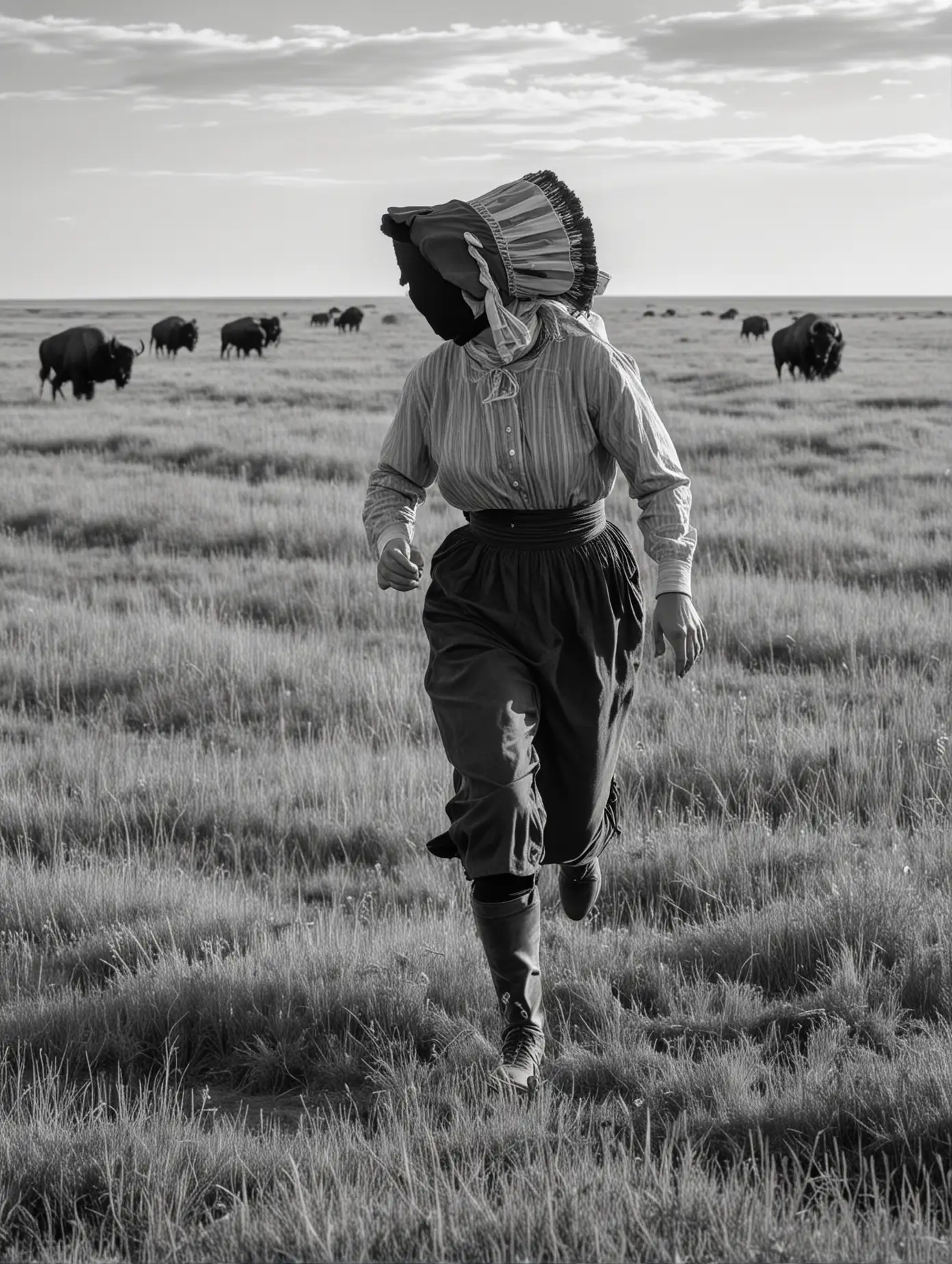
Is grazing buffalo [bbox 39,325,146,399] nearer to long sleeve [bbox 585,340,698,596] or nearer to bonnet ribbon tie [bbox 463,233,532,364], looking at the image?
bonnet ribbon tie [bbox 463,233,532,364]

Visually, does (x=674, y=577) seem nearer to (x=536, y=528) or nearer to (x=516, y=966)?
(x=536, y=528)

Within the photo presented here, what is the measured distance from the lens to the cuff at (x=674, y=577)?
330 cm

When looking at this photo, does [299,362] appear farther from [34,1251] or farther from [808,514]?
[34,1251]

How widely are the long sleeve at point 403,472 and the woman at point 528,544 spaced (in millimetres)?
103

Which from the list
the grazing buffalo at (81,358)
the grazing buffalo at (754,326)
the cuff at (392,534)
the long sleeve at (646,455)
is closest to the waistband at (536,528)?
the long sleeve at (646,455)

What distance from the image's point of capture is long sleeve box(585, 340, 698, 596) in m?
3.29

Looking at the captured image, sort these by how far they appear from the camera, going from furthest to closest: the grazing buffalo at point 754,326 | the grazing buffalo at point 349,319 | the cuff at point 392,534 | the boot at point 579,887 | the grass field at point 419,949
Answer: the grazing buffalo at point 349,319
the grazing buffalo at point 754,326
the boot at point 579,887
the cuff at point 392,534
the grass field at point 419,949

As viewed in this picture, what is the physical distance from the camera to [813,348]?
102 feet

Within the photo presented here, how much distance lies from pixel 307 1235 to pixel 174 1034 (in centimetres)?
128

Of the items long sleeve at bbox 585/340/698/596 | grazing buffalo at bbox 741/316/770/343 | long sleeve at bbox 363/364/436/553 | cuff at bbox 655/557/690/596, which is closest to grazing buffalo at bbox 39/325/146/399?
long sleeve at bbox 363/364/436/553

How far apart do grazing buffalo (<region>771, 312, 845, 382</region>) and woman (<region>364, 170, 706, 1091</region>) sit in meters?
28.3

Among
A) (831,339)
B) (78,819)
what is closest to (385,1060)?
(78,819)

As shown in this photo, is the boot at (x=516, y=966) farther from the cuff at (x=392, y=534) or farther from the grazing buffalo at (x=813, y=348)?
the grazing buffalo at (x=813, y=348)

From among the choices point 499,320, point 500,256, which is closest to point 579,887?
point 499,320
